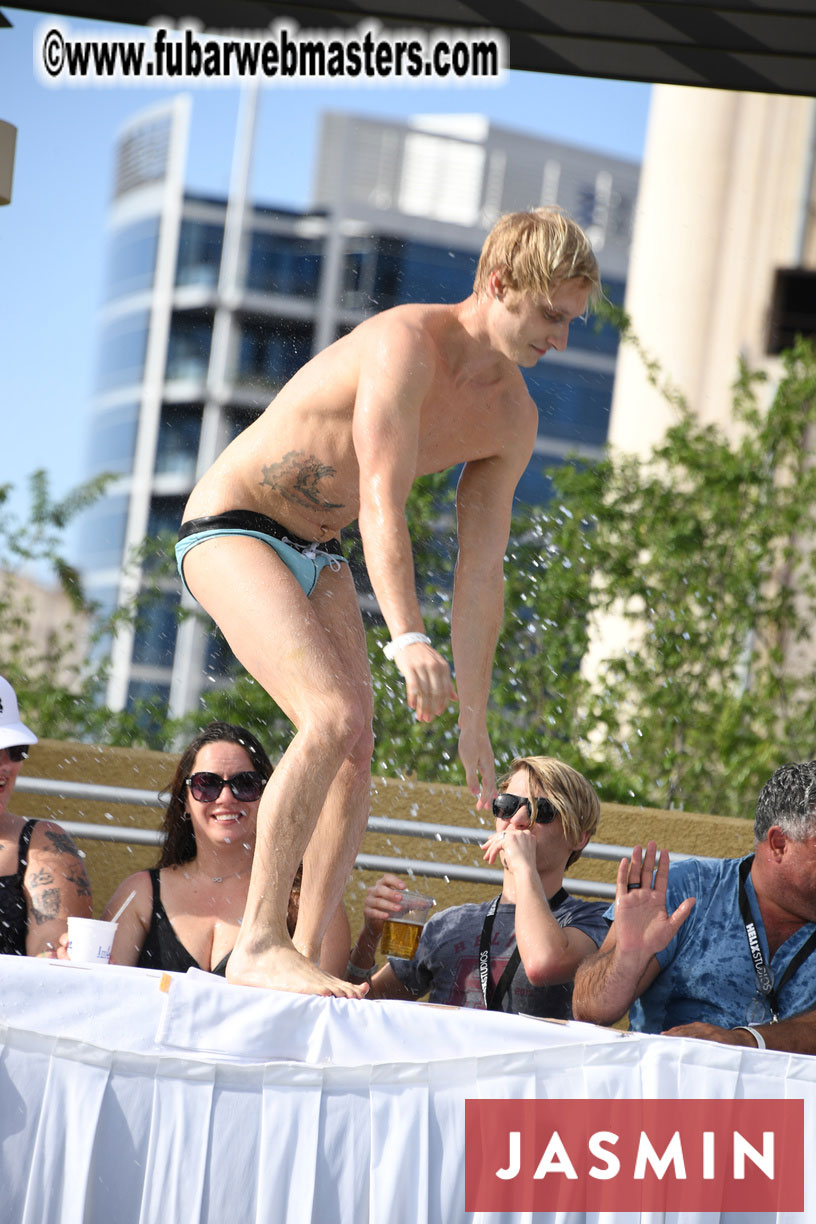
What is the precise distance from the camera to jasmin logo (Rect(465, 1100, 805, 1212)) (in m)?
2.01

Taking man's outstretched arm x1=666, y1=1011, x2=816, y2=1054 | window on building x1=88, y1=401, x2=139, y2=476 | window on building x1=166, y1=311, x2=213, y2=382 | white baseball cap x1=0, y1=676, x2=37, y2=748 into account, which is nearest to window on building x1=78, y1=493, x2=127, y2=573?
window on building x1=88, y1=401, x2=139, y2=476

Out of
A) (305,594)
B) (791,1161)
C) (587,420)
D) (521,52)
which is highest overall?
(587,420)

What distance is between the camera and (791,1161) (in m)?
2.03

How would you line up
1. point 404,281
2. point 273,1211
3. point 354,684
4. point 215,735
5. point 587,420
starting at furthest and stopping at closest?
point 587,420 < point 404,281 < point 215,735 < point 354,684 < point 273,1211

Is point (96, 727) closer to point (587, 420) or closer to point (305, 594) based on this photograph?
point (305, 594)

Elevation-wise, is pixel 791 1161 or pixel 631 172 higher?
pixel 631 172

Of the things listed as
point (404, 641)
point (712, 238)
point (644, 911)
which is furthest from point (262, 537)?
point (712, 238)

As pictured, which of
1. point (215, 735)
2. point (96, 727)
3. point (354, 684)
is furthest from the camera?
point (96, 727)

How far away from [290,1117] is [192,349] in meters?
42.3

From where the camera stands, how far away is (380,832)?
4.58 meters

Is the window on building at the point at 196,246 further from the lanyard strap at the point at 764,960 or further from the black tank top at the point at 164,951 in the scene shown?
the lanyard strap at the point at 764,960

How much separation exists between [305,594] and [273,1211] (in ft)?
4.34

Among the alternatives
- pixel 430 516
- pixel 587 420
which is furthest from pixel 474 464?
pixel 587 420

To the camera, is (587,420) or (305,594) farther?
(587,420)
